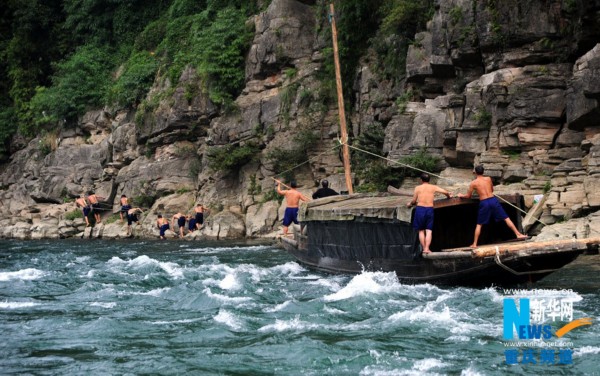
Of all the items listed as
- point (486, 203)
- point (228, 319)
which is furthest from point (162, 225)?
point (228, 319)

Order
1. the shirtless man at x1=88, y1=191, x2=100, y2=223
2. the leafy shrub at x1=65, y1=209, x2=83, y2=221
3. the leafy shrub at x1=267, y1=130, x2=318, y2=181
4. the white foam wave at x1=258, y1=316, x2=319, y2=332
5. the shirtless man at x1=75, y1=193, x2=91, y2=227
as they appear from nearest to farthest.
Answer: the white foam wave at x1=258, y1=316, x2=319, y2=332
the leafy shrub at x1=267, y1=130, x2=318, y2=181
the shirtless man at x1=75, y1=193, x2=91, y2=227
the shirtless man at x1=88, y1=191, x2=100, y2=223
the leafy shrub at x1=65, y1=209, x2=83, y2=221

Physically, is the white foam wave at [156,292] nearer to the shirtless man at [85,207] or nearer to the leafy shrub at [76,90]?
the shirtless man at [85,207]

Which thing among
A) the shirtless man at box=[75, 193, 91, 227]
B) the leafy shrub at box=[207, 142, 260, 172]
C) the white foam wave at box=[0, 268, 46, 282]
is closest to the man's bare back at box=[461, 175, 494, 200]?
the white foam wave at box=[0, 268, 46, 282]

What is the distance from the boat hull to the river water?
0.79 feet

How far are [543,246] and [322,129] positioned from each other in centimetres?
1782

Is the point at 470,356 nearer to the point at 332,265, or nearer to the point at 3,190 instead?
the point at 332,265

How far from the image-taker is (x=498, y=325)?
30.4ft

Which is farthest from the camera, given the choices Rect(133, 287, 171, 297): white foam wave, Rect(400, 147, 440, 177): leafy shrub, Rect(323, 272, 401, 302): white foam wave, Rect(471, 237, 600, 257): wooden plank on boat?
Rect(400, 147, 440, 177): leafy shrub

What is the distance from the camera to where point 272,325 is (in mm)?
9930

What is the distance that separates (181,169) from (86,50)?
13827mm

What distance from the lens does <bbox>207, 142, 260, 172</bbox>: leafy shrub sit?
95.9ft

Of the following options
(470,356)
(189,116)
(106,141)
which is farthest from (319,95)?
(470,356)

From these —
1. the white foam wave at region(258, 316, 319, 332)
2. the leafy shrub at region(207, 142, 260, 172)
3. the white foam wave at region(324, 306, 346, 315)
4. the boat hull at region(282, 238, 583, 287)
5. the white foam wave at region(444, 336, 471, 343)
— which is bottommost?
the white foam wave at region(258, 316, 319, 332)

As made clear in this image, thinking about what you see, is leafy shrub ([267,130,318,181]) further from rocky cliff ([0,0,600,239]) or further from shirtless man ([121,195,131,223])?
shirtless man ([121,195,131,223])
